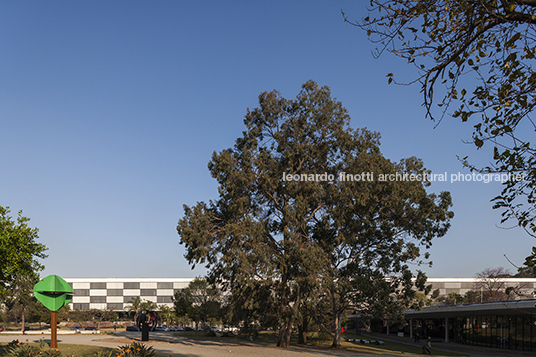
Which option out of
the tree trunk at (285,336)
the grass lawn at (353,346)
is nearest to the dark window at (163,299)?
the grass lawn at (353,346)

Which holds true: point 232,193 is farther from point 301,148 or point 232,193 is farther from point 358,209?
point 358,209

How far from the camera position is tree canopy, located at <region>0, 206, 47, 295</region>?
2131cm

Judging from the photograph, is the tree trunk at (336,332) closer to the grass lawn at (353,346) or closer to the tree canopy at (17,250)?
the grass lawn at (353,346)

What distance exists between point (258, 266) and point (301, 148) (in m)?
9.57

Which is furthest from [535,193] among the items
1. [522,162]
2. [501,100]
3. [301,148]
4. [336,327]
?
[336,327]

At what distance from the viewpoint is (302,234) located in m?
35.5

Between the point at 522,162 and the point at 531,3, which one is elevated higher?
the point at 531,3

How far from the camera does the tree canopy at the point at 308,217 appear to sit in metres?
31.9

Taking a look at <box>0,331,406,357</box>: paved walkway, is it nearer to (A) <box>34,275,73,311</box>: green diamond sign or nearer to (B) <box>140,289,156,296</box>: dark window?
(A) <box>34,275,73,311</box>: green diamond sign

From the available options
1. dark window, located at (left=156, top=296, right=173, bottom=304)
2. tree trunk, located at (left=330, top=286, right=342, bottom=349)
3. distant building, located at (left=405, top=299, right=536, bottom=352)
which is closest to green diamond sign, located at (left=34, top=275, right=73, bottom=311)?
tree trunk, located at (left=330, top=286, right=342, bottom=349)

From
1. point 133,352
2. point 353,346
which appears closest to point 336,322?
point 353,346

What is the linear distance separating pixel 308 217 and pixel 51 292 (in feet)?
69.3

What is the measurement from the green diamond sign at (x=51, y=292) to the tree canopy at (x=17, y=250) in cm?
434

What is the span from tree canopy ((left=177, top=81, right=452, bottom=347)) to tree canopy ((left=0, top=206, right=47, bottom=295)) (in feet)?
39.0
